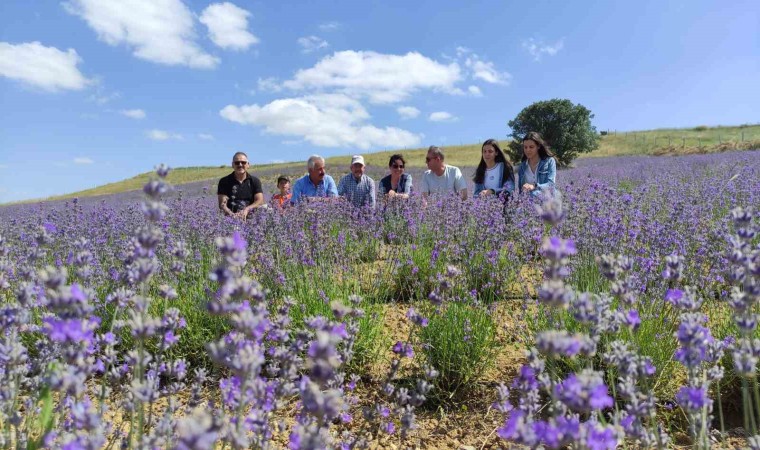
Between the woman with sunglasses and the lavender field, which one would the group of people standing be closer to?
the woman with sunglasses

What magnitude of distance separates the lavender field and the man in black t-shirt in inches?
44.2

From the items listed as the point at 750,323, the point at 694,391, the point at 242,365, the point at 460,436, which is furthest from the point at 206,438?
the point at 460,436

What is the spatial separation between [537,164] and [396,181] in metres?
2.00

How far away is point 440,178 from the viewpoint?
6637 mm

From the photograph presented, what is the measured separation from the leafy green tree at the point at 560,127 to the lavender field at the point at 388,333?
72.5ft

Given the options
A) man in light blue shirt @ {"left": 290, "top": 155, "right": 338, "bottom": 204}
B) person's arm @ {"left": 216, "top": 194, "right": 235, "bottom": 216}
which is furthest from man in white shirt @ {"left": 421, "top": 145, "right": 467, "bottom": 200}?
person's arm @ {"left": 216, "top": 194, "right": 235, "bottom": 216}

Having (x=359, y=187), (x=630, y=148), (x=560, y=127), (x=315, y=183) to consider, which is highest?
(x=560, y=127)

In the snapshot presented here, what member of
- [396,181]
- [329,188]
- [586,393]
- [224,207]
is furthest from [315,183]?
[586,393]

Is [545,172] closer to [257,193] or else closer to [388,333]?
[388,333]

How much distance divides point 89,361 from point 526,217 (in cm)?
376

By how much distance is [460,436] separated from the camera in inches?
94.0

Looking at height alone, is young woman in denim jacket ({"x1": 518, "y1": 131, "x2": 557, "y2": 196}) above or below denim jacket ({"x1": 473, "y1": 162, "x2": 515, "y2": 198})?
above

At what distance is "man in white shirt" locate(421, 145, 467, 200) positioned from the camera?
20.9ft

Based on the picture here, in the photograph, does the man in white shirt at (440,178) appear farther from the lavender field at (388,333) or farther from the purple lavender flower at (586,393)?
the purple lavender flower at (586,393)
